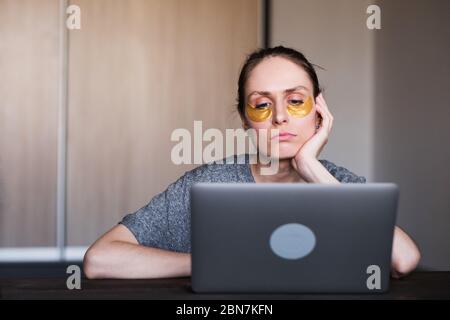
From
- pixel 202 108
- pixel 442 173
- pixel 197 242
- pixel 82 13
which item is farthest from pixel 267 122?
pixel 82 13

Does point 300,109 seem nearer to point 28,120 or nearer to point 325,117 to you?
point 325,117

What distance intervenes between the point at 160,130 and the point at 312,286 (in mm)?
3119

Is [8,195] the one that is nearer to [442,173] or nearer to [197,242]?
[442,173]

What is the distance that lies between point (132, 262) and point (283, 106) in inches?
25.4

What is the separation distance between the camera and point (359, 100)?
4219 millimetres

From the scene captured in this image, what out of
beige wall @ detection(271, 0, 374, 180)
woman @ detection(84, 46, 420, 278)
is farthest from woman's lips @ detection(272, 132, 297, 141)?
beige wall @ detection(271, 0, 374, 180)

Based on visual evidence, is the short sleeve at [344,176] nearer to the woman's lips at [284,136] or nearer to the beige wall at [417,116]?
the woman's lips at [284,136]

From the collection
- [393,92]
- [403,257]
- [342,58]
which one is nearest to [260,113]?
[403,257]

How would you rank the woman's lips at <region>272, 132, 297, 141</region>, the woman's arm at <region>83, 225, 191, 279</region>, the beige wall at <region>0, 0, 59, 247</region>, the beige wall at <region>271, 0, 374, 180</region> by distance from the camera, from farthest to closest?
the beige wall at <region>271, 0, 374, 180</region> < the beige wall at <region>0, 0, 59, 247</region> < the woman's lips at <region>272, 132, 297, 141</region> < the woman's arm at <region>83, 225, 191, 279</region>

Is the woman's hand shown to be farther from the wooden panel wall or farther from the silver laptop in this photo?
the wooden panel wall

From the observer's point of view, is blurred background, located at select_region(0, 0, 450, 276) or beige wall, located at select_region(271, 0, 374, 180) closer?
blurred background, located at select_region(0, 0, 450, 276)

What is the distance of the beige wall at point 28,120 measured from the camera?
4.00 m

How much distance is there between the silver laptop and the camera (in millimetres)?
1056

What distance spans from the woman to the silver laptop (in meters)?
0.45
